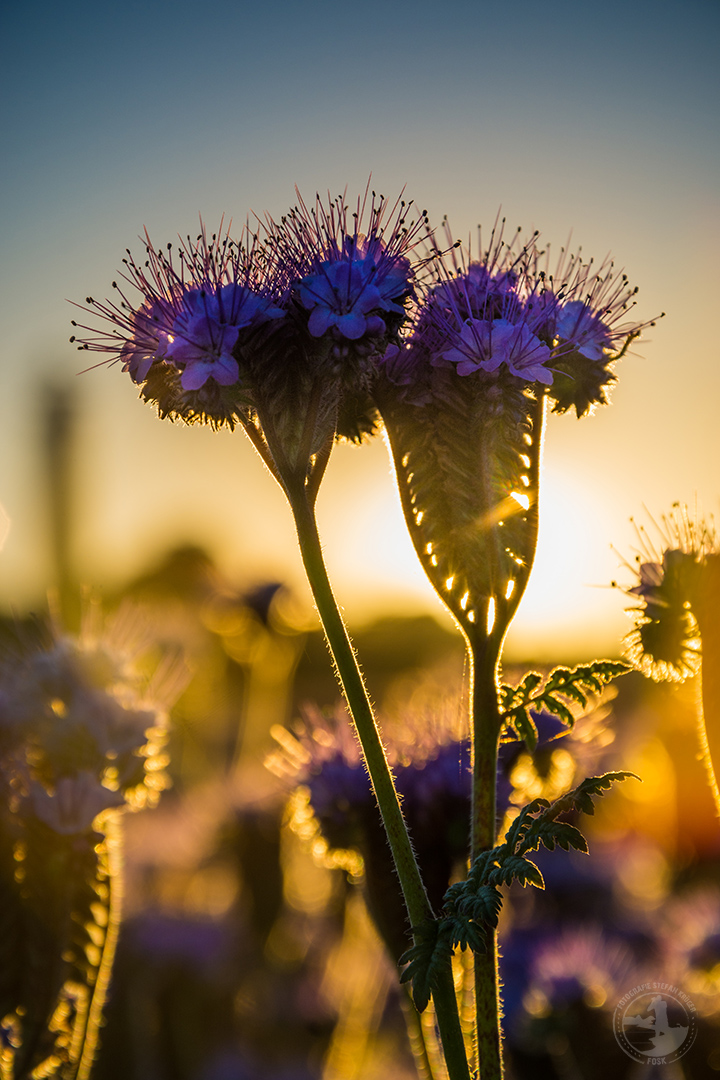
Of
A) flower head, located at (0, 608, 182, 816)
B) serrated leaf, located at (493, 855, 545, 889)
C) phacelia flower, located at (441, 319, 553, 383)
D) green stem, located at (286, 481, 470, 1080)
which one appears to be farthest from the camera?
flower head, located at (0, 608, 182, 816)

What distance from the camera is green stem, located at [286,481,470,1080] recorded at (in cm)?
184

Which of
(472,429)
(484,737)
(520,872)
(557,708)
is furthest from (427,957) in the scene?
(472,429)

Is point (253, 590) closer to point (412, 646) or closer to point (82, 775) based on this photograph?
point (82, 775)

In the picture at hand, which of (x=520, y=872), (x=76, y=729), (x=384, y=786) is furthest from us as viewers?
(x=76, y=729)

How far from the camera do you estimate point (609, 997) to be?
12.6ft

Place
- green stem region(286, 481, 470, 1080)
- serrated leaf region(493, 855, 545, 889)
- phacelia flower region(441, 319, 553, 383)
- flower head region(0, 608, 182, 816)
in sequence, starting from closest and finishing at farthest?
serrated leaf region(493, 855, 545, 889) → green stem region(286, 481, 470, 1080) → phacelia flower region(441, 319, 553, 383) → flower head region(0, 608, 182, 816)

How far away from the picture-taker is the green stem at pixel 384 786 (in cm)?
184

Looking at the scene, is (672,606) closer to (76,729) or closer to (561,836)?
(561,836)

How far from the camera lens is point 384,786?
188cm

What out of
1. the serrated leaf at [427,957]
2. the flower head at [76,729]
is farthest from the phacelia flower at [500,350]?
the flower head at [76,729]

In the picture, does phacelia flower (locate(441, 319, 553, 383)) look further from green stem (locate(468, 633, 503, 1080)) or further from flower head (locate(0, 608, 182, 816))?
flower head (locate(0, 608, 182, 816))

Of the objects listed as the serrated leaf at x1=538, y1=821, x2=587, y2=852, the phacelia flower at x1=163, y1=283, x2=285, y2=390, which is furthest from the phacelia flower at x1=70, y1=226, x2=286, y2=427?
the serrated leaf at x1=538, y1=821, x2=587, y2=852

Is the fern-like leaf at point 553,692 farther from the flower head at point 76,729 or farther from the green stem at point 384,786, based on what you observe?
the flower head at point 76,729

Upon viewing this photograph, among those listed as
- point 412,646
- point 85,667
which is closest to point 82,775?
point 85,667
